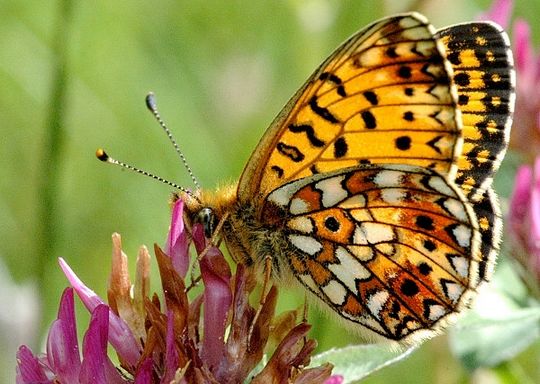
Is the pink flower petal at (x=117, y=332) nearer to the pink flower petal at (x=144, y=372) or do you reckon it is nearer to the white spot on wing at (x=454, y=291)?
the pink flower petal at (x=144, y=372)

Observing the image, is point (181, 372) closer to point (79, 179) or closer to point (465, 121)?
point (465, 121)

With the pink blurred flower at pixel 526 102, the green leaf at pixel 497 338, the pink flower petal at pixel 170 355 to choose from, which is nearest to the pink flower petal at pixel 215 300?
the pink flower petal at pixel 170 355

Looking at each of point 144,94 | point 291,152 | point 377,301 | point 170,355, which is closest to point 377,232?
point 377,301

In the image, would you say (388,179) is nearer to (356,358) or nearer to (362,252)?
(362,252)

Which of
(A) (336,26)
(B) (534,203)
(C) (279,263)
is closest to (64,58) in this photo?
(A) (336,26)

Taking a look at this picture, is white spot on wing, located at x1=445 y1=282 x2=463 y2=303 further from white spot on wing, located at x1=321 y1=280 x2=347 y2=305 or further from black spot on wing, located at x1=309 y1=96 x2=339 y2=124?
black spot on wing, located at x1=309 y1=96 x2=339 y2=124
